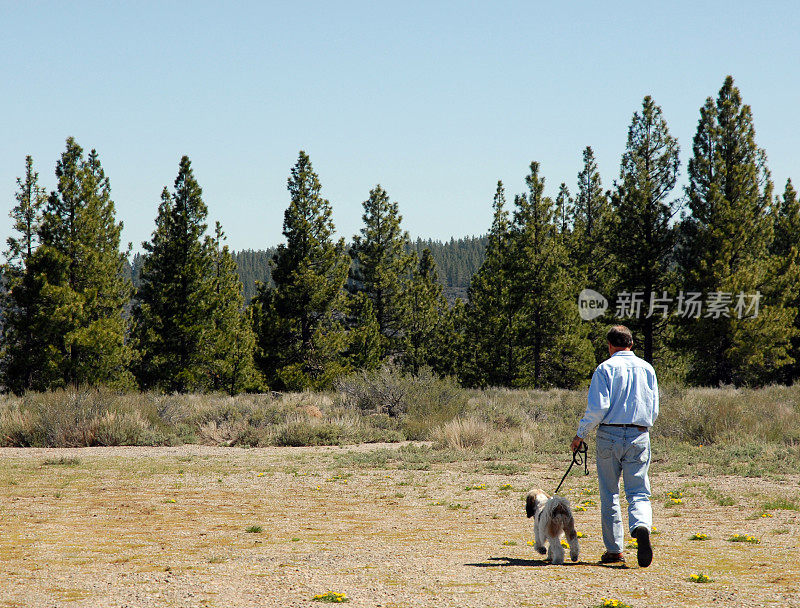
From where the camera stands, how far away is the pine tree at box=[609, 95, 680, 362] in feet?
126

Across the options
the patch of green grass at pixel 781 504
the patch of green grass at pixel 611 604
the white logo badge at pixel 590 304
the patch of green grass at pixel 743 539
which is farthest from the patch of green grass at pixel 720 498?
the white logo badge at pixel 590 304

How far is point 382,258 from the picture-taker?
4747 centimetres

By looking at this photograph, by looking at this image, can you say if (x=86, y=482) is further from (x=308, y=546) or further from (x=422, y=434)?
(x=422, y=434)

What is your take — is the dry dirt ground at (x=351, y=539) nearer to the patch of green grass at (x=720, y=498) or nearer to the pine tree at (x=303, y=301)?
the patch of green grass at (x=720, y=498)

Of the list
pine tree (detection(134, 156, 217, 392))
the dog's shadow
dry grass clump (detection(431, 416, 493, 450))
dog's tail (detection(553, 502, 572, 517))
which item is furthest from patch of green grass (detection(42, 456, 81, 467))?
pine tree (detection(134, 156, 217, 392))

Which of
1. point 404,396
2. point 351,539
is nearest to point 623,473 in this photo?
Result: point 351,539

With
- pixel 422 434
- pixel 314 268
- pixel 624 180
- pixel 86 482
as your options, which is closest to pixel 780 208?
pixel 624 180

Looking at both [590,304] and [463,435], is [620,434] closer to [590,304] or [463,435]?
[463,435]

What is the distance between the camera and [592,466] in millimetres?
13562

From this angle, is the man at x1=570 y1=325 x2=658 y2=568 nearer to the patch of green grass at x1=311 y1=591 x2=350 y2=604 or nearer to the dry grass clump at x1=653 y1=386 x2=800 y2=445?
the patch of green grass at x1=311 y1=591 x2=350 y2=604

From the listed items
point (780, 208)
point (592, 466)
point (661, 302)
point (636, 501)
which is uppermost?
point (780, 208)

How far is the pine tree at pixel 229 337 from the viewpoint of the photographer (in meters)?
36.4

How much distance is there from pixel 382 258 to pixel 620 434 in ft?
137

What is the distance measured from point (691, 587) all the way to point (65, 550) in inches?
210
